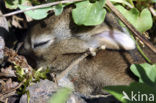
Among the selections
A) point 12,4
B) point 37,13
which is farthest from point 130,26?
point 12,4

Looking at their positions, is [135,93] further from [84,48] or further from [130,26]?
[84,48]

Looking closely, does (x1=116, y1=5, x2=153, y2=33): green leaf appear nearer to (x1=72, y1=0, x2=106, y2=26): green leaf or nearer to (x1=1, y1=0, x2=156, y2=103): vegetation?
(x1=1, y1=0, x2=156, y2=103): vegetation

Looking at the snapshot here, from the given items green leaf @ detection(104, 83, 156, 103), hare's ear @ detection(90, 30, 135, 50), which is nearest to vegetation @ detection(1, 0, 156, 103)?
hare's ear @ detection(90, 30, 135, 50)

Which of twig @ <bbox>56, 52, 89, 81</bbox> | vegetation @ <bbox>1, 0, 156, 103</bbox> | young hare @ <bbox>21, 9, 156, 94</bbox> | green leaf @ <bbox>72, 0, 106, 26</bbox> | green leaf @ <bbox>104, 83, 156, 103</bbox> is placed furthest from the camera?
twig @ <bbox>56, 52, 89, 81</bbox>

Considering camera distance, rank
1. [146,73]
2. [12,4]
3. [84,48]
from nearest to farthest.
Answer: [146,73], [84,48], [12,4]

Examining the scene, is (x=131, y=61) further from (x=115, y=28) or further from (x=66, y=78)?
(x=66, y=78)

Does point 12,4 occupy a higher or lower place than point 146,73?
higher

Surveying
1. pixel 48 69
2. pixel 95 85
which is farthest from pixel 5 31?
pixel 95 85
